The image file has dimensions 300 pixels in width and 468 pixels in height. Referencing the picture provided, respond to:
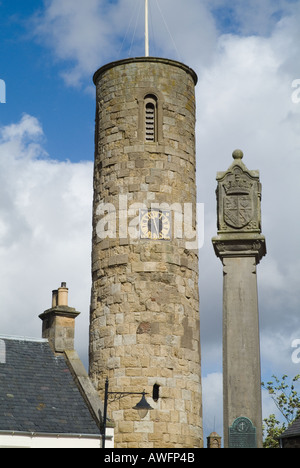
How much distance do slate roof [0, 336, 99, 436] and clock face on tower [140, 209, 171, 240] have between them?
4534mm

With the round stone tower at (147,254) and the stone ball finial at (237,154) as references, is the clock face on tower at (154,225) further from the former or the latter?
the stone ball finial at (237,154)

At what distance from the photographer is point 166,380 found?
79.4ft

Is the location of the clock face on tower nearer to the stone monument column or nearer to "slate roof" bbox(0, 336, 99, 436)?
"slate roof" bbox(0, 336, 99, 436)

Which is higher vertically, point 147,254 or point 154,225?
point 154,225

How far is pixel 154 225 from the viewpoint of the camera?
25.2m

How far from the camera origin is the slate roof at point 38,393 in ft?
72.2

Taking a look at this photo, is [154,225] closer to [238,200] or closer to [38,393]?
[38,393]

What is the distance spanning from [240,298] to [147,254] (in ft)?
36.7

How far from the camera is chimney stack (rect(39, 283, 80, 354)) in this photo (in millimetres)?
25328

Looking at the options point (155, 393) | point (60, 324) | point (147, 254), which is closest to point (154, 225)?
point (147, 254)

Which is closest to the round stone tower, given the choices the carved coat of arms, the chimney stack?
the chimney stack

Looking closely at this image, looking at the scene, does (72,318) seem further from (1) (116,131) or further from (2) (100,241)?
(1) (116,131)
